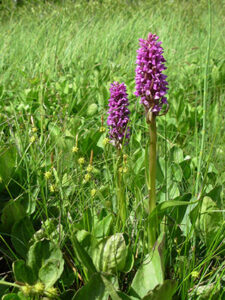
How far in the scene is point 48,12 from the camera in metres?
6.50

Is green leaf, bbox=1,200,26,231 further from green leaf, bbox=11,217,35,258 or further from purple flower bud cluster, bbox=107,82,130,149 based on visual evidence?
purple flower bud cluster, bbox=107,82,130,149

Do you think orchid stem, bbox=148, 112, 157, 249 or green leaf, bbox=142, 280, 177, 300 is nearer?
green leaf, bbox=142, 280, 177, 300

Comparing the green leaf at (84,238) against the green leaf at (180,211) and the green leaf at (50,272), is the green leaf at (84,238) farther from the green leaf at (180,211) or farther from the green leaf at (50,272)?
the green leaf at (180,211)

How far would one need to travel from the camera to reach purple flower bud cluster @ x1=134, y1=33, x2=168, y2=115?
1164 millimetres

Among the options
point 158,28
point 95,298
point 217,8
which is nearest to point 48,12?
point 158,28

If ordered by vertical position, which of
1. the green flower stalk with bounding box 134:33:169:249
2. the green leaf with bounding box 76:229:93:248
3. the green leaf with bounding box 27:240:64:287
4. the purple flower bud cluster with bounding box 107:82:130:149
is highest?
the green flower stalk with bounding box 134:33:169:249

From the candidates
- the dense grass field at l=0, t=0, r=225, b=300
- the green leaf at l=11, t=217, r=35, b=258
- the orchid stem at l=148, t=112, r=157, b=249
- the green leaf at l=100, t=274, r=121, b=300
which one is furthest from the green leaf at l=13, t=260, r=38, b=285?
the orchid stem at l=148, t=112, r=157, b=249

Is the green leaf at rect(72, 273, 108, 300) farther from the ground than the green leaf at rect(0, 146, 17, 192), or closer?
closer

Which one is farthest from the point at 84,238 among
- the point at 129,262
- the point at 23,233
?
the point at 23,233

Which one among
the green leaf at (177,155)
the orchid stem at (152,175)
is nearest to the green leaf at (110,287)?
the orchid stem at (152,175)

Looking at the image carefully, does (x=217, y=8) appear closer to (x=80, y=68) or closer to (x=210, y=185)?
(x=80, y=68)

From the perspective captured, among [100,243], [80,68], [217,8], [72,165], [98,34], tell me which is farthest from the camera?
[217,8]

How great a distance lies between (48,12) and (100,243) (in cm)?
603

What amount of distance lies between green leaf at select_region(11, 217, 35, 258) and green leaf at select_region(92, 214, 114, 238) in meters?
0.25
